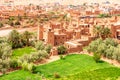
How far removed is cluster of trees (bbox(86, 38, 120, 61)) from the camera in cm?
3006

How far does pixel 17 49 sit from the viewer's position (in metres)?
36.5

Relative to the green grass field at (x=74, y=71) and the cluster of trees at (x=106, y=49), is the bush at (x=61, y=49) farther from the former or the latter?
the cluster of trees at (x=106, y=49)

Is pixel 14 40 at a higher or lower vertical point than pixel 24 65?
higher

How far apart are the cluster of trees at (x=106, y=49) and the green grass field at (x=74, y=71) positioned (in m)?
1.31

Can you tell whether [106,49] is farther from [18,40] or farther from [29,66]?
[18,40]

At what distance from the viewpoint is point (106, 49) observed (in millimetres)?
31766

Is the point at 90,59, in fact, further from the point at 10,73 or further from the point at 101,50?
the point at 10,73

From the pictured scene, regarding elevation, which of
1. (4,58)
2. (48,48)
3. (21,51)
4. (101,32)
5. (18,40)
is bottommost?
(21,51)

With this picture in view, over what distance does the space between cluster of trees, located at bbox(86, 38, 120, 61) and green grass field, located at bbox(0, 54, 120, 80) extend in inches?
51.4

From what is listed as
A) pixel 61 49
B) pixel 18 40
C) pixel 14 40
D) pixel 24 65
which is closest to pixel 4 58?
A: pixel 24 65

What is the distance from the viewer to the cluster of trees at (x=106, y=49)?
98.6ft

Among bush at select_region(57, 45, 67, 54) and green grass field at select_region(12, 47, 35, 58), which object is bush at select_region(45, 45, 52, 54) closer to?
bush at select_region(57, 45, 67, 54)

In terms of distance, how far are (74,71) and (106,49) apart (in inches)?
246

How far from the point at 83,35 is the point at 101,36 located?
3.15 meters
